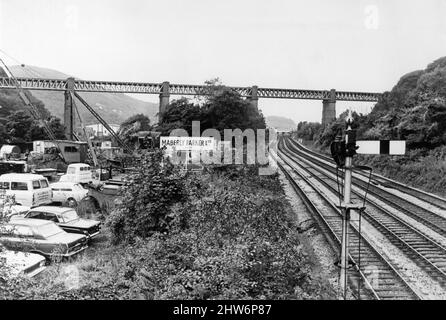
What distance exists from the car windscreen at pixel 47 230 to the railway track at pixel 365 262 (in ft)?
23.0

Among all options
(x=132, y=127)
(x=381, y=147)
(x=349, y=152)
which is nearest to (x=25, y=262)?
(x=349, y=152)

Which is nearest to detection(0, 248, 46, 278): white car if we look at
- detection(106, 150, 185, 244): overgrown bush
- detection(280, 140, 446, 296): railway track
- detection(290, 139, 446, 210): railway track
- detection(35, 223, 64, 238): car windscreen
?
detection(35, 223, 64, 238): car windscreen

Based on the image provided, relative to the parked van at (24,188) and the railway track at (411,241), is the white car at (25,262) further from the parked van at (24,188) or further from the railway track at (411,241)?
the railway track at (411,241)

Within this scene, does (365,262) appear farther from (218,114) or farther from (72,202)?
(218,114)

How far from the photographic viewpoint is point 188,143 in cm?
1441

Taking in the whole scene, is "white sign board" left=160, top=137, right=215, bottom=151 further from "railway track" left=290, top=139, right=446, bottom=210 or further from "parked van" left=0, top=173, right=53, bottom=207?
"railway track" left=290, top=139, right=446, bottom=210

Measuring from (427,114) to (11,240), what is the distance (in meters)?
21.1

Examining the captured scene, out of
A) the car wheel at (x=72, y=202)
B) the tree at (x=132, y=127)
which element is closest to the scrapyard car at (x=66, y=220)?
the car wheel at (x=72, y=202)

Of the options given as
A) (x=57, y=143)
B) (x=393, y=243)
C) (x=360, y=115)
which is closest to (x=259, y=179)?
(x=393, y=243)

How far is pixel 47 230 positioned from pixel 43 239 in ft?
1.32

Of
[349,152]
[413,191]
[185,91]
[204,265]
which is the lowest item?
[413,191]

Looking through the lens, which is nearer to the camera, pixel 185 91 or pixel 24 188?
pixel 24 188
